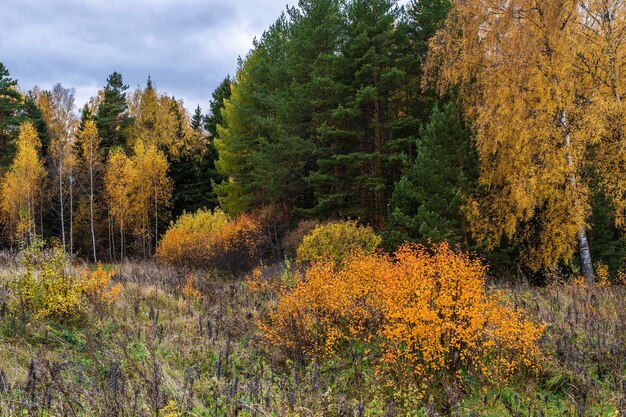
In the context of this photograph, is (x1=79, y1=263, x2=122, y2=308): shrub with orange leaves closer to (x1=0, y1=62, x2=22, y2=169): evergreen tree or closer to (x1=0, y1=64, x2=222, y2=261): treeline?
(x1=0, y1=64, x2=222, y2=261): treeline

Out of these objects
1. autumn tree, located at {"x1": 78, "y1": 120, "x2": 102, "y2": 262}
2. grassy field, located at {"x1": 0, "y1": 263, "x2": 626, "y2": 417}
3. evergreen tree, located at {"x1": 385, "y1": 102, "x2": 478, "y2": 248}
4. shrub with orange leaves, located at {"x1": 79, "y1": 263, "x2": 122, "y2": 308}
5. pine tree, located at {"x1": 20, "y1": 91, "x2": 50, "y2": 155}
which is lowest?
grassy field, located at {"x1": 0, "y1": 263, "x2": 626, "y2": 417}

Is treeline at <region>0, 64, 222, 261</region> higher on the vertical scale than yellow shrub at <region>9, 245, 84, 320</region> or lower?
higher

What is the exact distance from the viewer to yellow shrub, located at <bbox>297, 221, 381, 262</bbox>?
13383 millimetres

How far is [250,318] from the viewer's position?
775cm

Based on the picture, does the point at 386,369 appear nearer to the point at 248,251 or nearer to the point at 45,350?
the point at 45,350

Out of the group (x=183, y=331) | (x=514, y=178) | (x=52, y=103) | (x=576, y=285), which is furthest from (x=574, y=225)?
(x=52, y=103)

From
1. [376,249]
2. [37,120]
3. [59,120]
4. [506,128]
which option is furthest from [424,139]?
[59,120]

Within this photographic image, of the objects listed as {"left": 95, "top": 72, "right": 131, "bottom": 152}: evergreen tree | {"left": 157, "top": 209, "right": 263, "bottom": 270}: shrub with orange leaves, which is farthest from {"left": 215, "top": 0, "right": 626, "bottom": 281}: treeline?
{"left": 95, "top": 72, "right": 131, "bottom": 152}: evergreen tree

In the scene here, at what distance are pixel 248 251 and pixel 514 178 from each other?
1014cm

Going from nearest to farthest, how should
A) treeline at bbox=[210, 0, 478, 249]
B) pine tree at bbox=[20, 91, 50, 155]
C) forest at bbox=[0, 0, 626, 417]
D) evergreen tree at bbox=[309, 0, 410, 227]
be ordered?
forest at bbox=[0, 0, 626, 417]
evergreen tree at bbox=[309, 0, 410, 227]
treeline at bbox=[210, 0, 478, 249]
pine tree at bbox=[20, 91, 50, 155]

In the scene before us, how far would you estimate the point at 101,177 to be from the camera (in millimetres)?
30125

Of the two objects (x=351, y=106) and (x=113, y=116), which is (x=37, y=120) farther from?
(x=351, y=106)

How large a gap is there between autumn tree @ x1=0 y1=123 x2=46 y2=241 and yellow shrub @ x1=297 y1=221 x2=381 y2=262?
20.5 metres

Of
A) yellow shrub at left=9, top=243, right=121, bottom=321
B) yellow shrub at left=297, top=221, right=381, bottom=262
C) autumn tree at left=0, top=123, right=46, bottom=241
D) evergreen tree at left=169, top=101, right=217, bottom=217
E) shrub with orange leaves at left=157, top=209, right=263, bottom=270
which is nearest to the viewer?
yellow shrub at left=9, top=243, right=121, bottom=321
